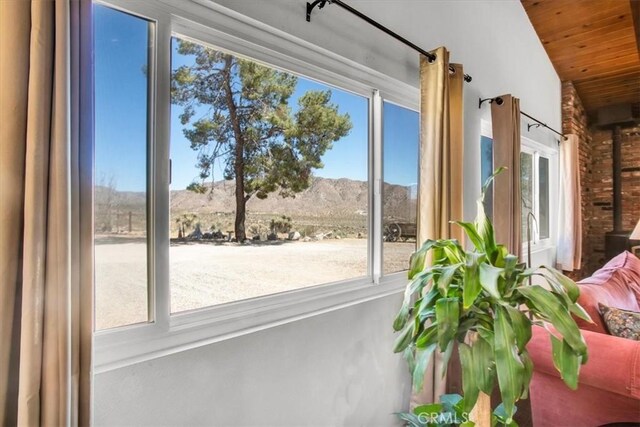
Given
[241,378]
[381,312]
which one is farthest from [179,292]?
[381,312]

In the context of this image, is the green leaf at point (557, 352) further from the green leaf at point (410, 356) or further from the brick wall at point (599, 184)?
the brick wall at point (599, 184)

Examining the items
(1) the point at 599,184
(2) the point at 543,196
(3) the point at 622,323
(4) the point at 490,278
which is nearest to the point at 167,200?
(4) the point at 490,278

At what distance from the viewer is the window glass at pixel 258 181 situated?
→ 1280mm

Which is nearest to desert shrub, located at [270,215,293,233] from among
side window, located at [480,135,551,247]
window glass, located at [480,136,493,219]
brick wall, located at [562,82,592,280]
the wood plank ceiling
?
window glass, located at [480,136,493,219]

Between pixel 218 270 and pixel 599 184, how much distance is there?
6465 mm

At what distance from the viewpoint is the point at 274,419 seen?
1.39 m

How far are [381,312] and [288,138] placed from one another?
106 cm

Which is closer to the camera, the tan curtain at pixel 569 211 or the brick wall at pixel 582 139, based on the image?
the tan curtain at pixel 569 211

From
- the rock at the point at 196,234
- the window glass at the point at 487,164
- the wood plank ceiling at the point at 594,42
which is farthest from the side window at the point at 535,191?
the rock at the point at 196,234

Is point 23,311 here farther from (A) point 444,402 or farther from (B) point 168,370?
(A) point 444,402

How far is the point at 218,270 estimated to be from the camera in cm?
137

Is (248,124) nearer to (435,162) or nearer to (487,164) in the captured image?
(435,162)

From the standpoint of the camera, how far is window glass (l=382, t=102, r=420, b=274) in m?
2.05

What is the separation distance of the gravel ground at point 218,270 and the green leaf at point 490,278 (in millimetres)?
→ 846
